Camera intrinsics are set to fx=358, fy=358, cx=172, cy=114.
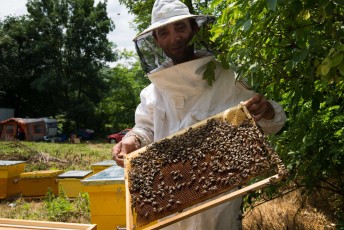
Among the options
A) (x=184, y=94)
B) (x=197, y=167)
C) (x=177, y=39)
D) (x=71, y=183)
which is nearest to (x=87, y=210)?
(x=71, y=183)

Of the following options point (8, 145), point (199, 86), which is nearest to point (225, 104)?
point (199, 86)

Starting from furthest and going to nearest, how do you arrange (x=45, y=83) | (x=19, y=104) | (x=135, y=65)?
(x=135, y=65), (x=19, y=104), (x=45, y=83)

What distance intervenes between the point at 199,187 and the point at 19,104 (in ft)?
120

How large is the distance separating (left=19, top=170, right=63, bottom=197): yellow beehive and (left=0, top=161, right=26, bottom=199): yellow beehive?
0.65 ft

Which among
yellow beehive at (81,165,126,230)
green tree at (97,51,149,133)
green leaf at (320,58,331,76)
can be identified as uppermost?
green leaf at (320,58,331,76)

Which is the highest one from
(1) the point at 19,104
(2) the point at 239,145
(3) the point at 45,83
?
(2) the point at 239,145

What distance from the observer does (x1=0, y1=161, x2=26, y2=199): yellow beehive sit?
8.41m

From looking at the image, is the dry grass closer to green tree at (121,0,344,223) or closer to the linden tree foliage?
green tree at (121,0,344,223)

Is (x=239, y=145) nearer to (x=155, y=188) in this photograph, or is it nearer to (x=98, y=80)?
(x=155, y=188)

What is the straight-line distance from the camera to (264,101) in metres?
2.12

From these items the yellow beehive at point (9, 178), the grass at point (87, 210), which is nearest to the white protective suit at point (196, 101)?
the grass at point (87, 210)

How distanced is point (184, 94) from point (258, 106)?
621mm

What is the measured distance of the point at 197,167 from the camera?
6.59 ft

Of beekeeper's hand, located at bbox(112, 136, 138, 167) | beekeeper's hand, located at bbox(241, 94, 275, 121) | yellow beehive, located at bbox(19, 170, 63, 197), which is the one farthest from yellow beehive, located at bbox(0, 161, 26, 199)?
beekeeper's hand, located at bbox(241, 94, 275, 121)
